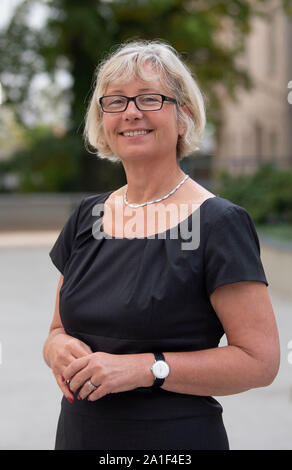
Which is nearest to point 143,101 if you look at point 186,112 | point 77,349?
point 186,112

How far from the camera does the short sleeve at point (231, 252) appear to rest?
1.70 metres

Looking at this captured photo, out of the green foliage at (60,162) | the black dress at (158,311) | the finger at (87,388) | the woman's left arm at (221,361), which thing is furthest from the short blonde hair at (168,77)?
the green foliage at (60,162)

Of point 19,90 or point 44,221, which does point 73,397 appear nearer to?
point 19,90

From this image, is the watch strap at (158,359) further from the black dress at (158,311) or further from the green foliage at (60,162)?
the green foliage at (60,162)

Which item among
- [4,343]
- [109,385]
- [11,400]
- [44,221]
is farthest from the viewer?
[44,221]

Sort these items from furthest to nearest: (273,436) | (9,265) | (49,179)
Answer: (49,179) < (9,265) < (273,436)

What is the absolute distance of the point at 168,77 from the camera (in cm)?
190

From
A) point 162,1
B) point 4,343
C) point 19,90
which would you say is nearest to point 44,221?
point 19,90

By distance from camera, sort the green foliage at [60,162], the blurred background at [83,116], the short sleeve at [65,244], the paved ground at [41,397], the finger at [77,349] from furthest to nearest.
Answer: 1. the green foliage at [60,162]
2. the blurred background at [83,116]
3. the paved ground at [41,397]
4. the short sleeve at [65,244]
5. the finger at [77,349]

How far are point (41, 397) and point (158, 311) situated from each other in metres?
3.47

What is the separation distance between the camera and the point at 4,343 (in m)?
6.57

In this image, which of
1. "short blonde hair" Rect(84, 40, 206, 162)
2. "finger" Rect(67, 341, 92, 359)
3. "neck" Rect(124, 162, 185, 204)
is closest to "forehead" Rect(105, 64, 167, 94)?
"short blonde hair" Rect(84, 40, 206, 162)

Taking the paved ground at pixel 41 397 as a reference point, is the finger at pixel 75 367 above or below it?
above
